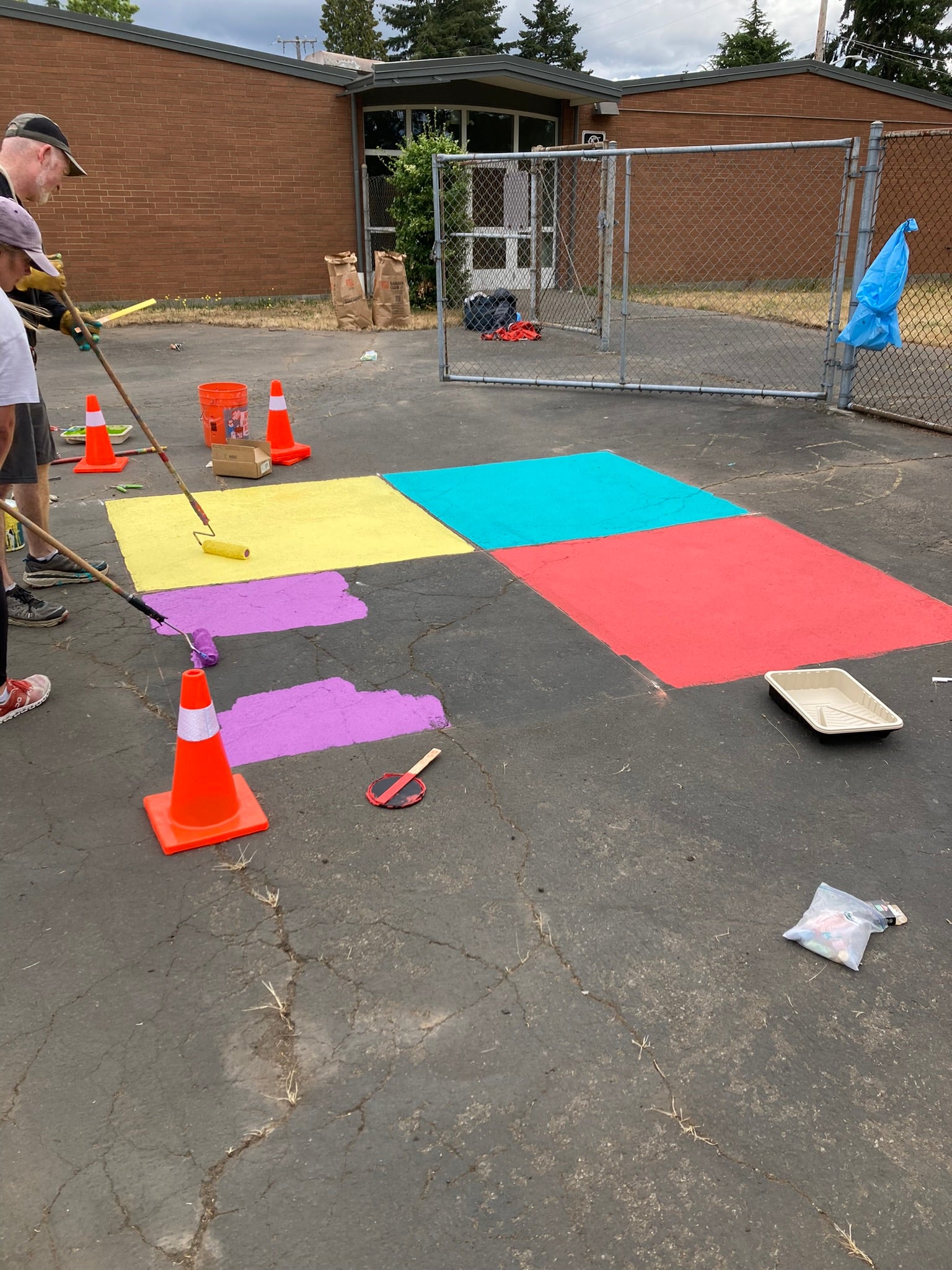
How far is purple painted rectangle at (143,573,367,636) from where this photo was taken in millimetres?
4895

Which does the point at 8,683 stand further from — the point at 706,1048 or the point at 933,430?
the point at 933,430

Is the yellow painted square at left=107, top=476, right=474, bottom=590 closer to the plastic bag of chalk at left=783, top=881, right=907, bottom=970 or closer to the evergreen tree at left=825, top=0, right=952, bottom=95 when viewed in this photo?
the plastic bag of chalk at left=783, top=881, right=907, bottom=970

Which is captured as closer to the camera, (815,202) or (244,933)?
(244,933)

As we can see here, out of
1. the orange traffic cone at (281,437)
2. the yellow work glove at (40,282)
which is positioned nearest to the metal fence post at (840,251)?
the orange traffic cone at (281,437)

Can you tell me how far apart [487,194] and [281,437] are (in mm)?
11986

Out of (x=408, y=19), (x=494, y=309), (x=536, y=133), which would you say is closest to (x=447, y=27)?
(x=408, y=19)

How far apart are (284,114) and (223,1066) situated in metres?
20.2

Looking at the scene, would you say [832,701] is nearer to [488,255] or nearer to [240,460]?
[240,460]

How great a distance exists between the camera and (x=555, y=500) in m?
6.91

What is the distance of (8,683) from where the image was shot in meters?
4.03

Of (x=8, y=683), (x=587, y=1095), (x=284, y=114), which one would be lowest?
(x=587, y=1095)

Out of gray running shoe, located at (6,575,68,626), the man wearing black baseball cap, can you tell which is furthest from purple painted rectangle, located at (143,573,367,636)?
the man wearing black baseball cap

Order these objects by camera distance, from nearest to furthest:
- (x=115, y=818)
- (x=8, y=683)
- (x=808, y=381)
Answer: (x=115, y=818) < (x=8, y=683) < (x=808, y=381)

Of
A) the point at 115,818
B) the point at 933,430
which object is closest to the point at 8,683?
the point at 115,818
